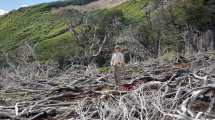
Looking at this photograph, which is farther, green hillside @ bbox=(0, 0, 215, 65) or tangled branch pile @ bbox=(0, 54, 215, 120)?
green hillside @ bbox=(0, 0, 215, 65)

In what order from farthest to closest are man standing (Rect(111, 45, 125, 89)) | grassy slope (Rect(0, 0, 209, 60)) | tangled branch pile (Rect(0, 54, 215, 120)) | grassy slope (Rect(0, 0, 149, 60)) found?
grassy slope (Rect(0, 0, 149, 60))
grassy slope (Rect(0, 0, 209, 60))
man standing (Rect(111, 45, 125, 89))
tangled branch pile (Rect(0, 54, 215, 120))

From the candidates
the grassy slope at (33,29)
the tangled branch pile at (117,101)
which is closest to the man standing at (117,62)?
the tangled branch pile at (117,101)

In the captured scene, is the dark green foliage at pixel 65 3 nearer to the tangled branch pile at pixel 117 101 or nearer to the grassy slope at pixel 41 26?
the grassy slope at pixel 41 26

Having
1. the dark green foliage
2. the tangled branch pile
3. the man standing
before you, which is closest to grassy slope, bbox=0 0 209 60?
the dark green foliage

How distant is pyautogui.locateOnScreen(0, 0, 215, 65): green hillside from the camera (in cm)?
3462

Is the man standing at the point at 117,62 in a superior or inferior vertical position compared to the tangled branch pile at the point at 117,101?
superior

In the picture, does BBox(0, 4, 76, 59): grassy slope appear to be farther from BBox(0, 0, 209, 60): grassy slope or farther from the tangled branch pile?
the tangled branch pile

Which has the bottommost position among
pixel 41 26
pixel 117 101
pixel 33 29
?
pixel 33 29

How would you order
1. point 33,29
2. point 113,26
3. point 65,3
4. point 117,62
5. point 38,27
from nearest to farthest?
point 117,62 < point 113,26 < point 33,29 < point 38,27 < point 65,3

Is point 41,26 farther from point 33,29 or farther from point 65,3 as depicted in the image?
point 65,3

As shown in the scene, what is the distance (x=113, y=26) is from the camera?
4803 centimetres

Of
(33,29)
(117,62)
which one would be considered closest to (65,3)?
(33,29)

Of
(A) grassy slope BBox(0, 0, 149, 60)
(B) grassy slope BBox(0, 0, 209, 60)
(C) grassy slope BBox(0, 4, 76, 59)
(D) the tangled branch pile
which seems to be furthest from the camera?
(C) grassy slope BBox(0, 4, 76, 59)

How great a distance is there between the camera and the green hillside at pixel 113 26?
114 feet
